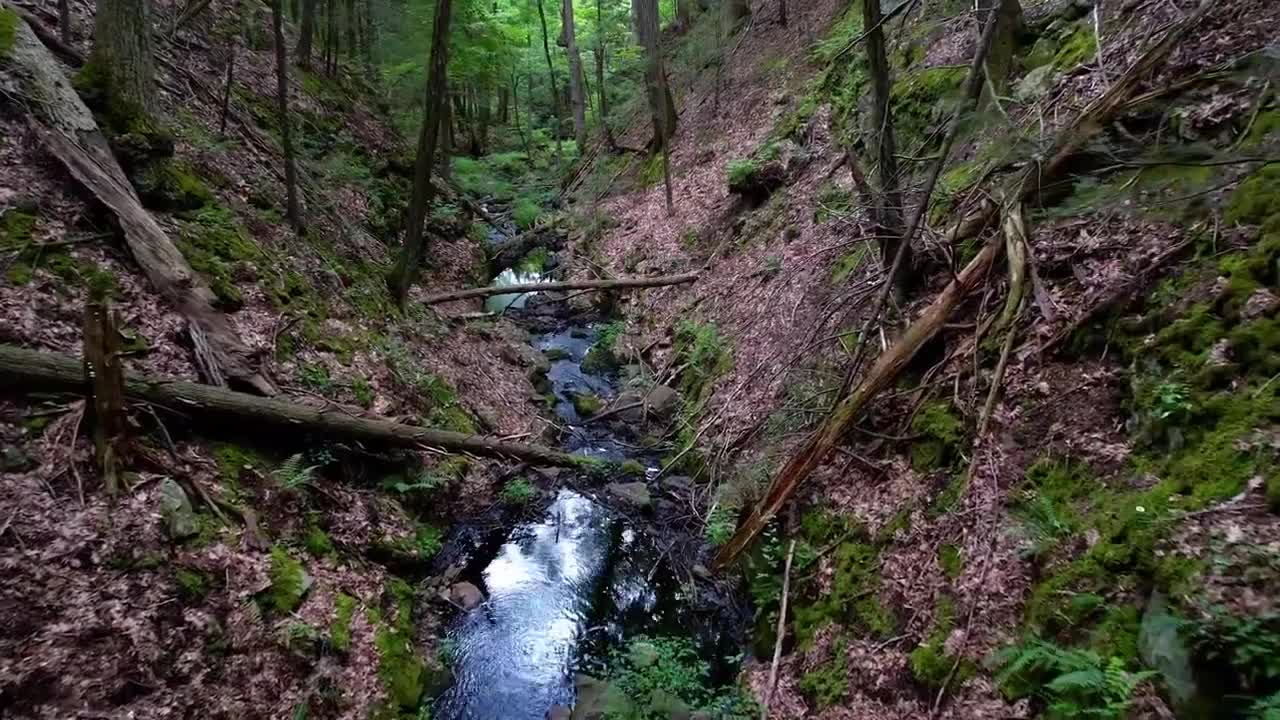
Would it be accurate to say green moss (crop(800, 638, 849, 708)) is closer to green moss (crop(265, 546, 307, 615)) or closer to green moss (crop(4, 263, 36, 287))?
green moss (crop(265, 546, 307, 615))

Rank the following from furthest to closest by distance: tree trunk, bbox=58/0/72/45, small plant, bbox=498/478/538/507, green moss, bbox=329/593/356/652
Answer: small plant, bbox=498/478/538/507 < tree trunk, bbox=58/0/72/45 < green moss, bbox=329/593/356/652

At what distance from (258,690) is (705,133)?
689 inches

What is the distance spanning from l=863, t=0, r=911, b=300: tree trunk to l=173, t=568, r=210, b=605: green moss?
6.74 meters

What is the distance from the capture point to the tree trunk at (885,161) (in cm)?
688

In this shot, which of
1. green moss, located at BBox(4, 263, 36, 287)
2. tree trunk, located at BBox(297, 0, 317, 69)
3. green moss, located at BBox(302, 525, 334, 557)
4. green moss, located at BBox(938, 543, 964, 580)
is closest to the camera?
green moss, located at BBox(938, 543, 964, 580)

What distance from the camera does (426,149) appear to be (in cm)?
1042

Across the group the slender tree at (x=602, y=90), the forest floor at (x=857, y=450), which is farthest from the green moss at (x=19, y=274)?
the slender tree at (x=602, y=90)

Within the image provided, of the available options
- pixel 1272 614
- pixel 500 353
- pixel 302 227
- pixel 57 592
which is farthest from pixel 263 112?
pixel 1272 614

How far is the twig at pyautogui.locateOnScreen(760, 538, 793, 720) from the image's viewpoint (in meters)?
5.86

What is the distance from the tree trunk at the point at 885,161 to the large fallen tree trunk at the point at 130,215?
22.5 ft

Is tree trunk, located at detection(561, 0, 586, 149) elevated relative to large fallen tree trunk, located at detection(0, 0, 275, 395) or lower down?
elevated

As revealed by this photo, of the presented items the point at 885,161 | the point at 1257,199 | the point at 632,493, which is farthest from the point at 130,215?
the point at 1257,199

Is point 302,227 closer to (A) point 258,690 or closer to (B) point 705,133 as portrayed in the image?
(A) point 258,690

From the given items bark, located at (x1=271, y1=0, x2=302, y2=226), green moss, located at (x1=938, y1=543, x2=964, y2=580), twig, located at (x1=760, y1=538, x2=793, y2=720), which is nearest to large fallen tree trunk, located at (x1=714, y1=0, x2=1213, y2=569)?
twig, located at (x1=760, y1=538, x2=793, y2=720)
